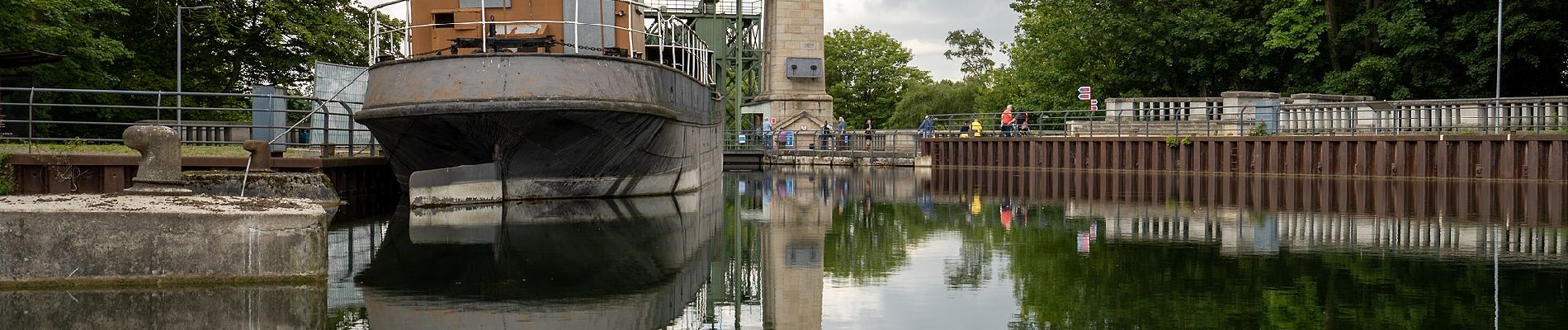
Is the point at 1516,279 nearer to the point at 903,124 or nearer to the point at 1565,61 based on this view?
the point at 1565,61

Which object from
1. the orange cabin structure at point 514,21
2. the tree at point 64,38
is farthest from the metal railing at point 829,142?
the orange cabin structure at point 514,21

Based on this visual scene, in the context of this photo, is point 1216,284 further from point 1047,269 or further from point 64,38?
point 64,38

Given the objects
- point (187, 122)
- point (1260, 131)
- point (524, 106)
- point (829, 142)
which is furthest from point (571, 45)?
point (829, 142)

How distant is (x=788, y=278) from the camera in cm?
→ 880

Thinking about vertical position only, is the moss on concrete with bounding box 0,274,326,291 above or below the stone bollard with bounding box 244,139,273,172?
below

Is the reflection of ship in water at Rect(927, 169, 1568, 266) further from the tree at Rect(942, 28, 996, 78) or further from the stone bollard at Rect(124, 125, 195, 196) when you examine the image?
the tree at Rect(942, 28, 996, 78)

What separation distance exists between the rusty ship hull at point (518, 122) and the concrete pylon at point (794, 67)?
31.8 metres

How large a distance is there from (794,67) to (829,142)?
5.68m

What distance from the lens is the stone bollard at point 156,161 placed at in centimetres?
930

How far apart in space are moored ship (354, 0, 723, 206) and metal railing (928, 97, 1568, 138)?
13.6m

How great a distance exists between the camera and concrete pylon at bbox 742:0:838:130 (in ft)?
163

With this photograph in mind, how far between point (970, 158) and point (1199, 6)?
9.37 m

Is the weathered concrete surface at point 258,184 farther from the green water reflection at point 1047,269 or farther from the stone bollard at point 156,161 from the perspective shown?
the stone bollard at point 156,161

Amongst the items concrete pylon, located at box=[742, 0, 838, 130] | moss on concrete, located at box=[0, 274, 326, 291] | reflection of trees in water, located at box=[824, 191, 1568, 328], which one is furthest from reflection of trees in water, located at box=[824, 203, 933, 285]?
concrete pylon, located at box=[742, 0, 838, 130]
